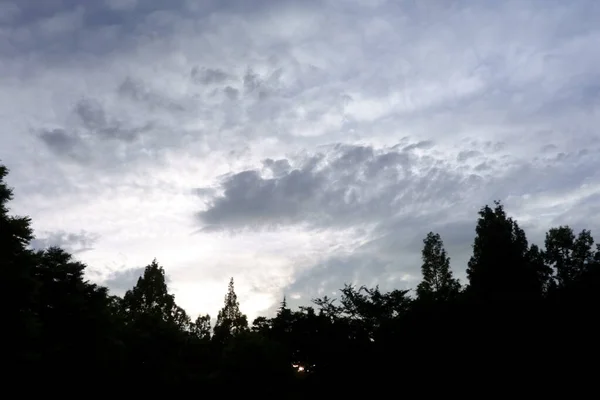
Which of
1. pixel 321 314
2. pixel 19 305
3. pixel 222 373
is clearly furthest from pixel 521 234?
pixel 19 305

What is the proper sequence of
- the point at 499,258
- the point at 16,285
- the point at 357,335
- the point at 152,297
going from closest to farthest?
1. the point at 16,285
2. the point at 357,335
3. the point at 499,258
4. the point at 152,297

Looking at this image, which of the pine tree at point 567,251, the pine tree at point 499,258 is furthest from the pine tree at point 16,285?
the pine tree at point 567,251

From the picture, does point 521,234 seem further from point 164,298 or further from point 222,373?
point 164,298

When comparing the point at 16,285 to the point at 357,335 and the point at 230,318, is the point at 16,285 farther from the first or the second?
the point at 230,318

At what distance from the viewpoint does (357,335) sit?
37625 mm

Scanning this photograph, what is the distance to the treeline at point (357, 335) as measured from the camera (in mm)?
25578

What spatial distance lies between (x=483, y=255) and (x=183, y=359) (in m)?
32.2

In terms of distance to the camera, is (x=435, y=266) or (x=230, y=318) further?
(x=230, y=318)

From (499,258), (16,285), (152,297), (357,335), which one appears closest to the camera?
(16,285)

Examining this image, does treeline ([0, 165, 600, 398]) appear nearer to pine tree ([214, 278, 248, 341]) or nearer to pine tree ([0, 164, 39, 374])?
pine tree ([0, 164, 39, 374])

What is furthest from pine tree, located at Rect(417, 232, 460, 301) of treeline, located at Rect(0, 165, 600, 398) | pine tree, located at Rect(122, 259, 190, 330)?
pine tree, located at Rect(122, 259, 190, 330)

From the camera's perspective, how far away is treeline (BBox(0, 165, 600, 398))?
83.9 feet

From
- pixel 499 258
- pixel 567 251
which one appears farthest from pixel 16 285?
pixel 567 251

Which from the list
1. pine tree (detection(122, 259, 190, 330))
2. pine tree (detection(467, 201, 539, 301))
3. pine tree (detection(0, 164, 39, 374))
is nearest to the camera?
pine tree (detection(0, 164, 39, 374))
